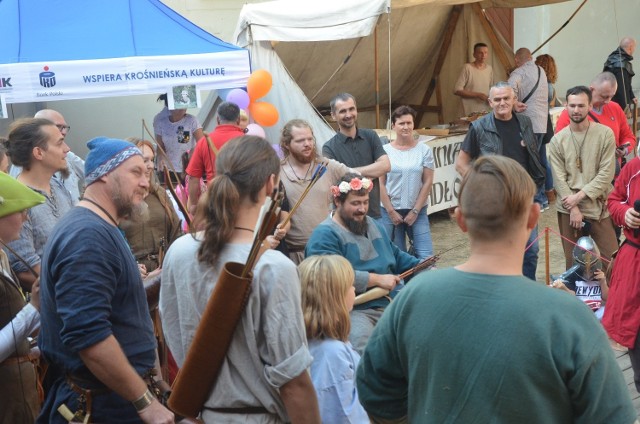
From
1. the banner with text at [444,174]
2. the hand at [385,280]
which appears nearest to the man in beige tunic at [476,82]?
the banner with text at [444,174]

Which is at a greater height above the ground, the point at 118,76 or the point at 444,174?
the point at 118,76

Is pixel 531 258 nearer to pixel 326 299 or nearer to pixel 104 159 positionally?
pixel 326 299

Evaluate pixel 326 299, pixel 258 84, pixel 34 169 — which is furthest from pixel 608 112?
pixel 34 169

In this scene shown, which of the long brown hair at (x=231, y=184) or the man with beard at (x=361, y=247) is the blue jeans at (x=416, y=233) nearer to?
the man with beard at (x=361, y=247)

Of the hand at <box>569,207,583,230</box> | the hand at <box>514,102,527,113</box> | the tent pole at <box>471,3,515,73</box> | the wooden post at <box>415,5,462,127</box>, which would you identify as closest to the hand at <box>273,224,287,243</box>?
the hand at <box>569,207,583,230</box>

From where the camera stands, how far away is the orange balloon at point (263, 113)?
28.0ft

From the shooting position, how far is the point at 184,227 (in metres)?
6.07

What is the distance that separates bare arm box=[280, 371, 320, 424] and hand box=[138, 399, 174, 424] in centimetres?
45

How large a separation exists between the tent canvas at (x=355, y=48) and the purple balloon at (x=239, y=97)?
74cm

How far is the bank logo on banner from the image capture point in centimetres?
727

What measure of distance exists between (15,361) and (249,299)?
126cm

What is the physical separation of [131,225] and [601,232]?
3.99 meters

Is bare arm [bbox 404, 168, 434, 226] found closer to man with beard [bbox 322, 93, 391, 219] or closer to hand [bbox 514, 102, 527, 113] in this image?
man with beard [bbox 322, 93, 391, 219]

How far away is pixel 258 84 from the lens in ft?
27.7
